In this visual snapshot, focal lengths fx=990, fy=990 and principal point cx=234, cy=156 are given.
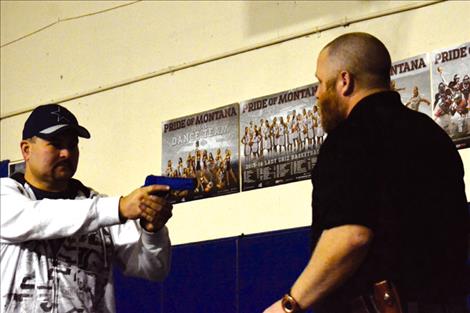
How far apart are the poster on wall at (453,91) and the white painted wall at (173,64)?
82 mm

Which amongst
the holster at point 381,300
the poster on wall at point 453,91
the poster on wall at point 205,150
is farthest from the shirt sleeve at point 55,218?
the poster on wall at point 205,150

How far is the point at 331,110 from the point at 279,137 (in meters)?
2.60

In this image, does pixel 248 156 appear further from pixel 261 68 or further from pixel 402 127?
pixel 402 127

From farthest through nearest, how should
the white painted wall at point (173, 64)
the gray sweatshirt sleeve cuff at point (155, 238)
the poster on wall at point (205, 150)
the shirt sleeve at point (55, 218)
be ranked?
the poster on wall at point (205, 150)
the white painted wall at point (173, 64)
the gray sweatshirt sleeve cuff at point (155, 238)
the shirt sleeve at point (55, 218)

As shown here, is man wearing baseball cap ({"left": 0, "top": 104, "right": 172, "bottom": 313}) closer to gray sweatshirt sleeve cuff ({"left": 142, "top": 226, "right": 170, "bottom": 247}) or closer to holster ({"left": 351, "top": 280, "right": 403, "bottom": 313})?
gray sweatshirt sleeve cuff ({"left": 142, "top": 226, "right": 170, "bottom": 247})

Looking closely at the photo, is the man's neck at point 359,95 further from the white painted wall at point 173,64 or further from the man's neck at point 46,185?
the white painted wall at point 173,64

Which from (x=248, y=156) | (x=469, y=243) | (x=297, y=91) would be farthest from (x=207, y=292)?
(x=469, y=243)

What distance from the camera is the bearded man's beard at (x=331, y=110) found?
9.91 feet

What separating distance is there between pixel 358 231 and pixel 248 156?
10.3 feet

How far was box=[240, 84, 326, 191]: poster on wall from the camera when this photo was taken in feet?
18.0

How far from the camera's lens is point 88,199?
3.59 meters

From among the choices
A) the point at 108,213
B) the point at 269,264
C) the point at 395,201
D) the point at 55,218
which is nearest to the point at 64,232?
the point at 55,218

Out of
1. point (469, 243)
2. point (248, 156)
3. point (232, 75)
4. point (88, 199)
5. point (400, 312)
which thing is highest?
point (232, 75)

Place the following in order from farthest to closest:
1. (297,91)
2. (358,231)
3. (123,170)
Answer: (123,170)
(297,91)
(358,231)
